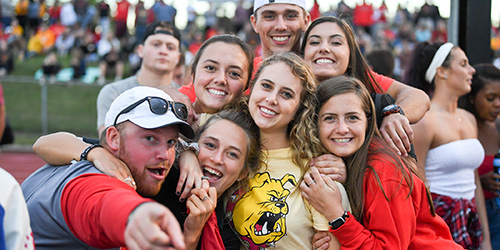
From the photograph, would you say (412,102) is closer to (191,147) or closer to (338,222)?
(338,222)

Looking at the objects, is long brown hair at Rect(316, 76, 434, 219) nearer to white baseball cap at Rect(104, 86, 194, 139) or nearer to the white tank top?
white baseball cap at Rect(104, 86, 194, 139)

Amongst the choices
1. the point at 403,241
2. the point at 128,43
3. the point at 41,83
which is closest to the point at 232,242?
the point at 403,241

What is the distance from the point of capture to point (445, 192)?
3955 millimetres

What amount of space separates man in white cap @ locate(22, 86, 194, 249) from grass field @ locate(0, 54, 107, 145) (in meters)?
11.5

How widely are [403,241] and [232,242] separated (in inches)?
35.8

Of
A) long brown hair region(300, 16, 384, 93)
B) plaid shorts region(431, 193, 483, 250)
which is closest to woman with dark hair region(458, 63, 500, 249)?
plaid shorts region(431, 193, 483, 250)

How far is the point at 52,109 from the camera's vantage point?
13.9 meters

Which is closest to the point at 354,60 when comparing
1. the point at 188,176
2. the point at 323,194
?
the point at 323,194

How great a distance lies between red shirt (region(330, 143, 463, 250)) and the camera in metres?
2.47

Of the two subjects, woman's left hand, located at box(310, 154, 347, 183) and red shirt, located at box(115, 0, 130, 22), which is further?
red shirt, located at box(115, 0, 130, 22)

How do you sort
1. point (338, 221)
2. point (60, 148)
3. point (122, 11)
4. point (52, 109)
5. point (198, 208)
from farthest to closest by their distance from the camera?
point (122, 11) < point (52, 109) < point (60, 148) < point (338, 221) < point (198, 208)

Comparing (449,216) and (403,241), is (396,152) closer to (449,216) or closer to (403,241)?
(403,241)

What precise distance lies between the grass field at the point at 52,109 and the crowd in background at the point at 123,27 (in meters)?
4.05

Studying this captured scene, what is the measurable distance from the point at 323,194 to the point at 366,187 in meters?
0.28
